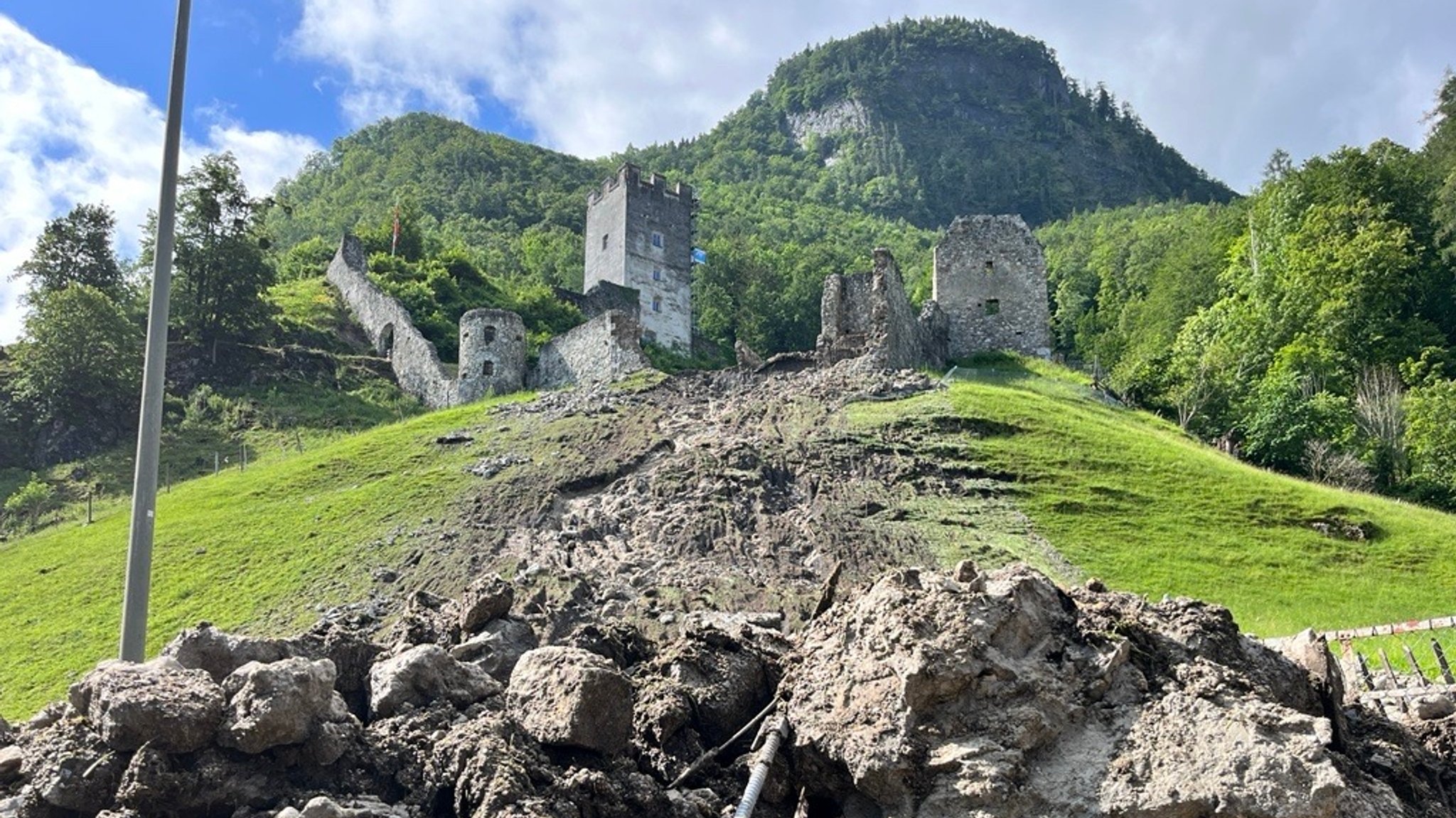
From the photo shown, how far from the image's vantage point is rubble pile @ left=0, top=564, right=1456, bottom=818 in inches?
298

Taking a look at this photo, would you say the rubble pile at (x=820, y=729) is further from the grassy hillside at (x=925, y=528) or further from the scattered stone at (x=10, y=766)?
the grassy hillside at (x=925, y=528)

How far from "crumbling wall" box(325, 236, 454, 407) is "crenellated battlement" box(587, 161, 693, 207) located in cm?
1313

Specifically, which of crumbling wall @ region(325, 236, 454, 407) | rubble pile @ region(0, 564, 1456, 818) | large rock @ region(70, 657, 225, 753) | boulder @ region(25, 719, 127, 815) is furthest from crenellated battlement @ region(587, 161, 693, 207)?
boulder @ region(25, 719, 127, 815)

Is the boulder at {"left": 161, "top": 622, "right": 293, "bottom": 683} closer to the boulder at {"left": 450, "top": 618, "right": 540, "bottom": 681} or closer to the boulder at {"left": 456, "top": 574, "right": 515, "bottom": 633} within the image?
the boulder at {"left": 450, "top": 618, "right": 540, "bottom": 681}

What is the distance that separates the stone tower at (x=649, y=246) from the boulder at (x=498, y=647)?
47.6 m

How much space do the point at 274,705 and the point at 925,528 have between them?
17.7 meters

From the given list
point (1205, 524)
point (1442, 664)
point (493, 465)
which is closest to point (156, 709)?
point (1442, 664)

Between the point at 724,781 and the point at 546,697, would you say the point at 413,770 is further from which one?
the point at 724,781

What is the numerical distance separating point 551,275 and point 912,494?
5873 centimetres

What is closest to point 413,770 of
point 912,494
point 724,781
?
point 724,781

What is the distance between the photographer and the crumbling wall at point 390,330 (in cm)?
4466

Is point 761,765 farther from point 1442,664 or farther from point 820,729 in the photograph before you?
point 1442,664

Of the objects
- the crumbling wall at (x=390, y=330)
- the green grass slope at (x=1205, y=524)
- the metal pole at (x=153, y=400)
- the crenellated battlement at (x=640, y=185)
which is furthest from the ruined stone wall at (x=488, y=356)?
the metal pole at (x=153, y=400)

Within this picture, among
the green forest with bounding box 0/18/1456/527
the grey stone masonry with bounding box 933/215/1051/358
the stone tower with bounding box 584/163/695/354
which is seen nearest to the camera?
the green forest with bounding box 0/18/1456/527
